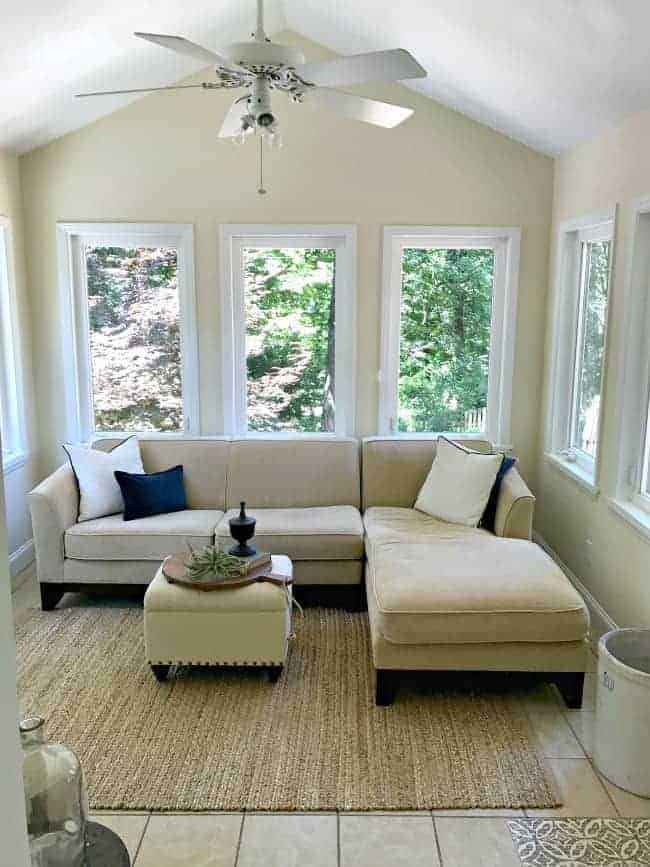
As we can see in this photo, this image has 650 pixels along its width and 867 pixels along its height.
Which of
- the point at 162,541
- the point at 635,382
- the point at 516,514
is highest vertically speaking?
the point at 635,382

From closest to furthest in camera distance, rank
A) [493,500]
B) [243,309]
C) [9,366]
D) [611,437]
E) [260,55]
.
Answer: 1. [260,55]
2. [611,437]
3. [493,500]
4. [9,366]
5. [243,309]

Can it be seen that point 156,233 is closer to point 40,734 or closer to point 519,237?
point 519,237

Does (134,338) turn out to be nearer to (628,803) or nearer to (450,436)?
(450,436)

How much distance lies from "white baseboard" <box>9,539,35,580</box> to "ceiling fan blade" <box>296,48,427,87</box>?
3.33 metres

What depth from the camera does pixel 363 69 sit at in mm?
2518

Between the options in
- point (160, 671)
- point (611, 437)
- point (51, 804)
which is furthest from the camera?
point (611, 437)

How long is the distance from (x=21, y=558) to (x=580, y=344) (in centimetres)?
376

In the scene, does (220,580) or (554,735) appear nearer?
(554,735)

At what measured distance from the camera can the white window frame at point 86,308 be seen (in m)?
4.78

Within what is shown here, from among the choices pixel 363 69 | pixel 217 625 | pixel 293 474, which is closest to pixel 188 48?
pixel 363 69

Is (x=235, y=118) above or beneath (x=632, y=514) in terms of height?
above

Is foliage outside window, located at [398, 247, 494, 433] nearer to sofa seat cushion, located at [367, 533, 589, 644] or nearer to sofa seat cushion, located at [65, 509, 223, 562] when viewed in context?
sofa seat cushion, located at [65, 509, 223, 562]

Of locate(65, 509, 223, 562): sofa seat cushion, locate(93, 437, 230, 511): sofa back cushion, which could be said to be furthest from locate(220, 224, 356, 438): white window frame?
locate(65, 509, 223, 562): sofa seat cushion

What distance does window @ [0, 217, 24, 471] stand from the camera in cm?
459
